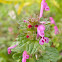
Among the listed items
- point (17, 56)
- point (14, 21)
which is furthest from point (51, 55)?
point (14, 21)

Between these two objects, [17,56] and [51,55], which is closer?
[17,56]

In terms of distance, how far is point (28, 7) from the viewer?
11.7ft

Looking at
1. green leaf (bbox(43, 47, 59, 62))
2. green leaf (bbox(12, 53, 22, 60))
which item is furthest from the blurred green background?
green leaf (bbox(12, 53, 22, 60))

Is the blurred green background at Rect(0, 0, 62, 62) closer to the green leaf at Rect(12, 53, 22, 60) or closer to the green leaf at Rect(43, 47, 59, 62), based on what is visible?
the green leaf at Rect(43, 47, 59, 62)

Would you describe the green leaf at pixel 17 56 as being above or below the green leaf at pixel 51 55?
above

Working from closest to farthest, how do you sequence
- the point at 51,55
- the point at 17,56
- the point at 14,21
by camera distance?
the point at 17,56, the point at 51,55, the point at 14,21

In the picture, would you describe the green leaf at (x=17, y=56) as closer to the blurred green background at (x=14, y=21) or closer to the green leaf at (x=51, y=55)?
the green leaf at (x=51, y=55)

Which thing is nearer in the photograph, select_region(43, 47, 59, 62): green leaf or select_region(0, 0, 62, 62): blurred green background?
select_region(43, 47, 59, 62): green leaf

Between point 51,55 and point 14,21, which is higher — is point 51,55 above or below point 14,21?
below

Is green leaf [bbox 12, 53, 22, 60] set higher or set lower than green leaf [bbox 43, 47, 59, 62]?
higher

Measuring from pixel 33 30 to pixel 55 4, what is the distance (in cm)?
165

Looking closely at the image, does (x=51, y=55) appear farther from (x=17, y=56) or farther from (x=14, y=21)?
(x=14, y=21)

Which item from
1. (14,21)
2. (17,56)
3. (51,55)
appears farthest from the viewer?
(14,21)

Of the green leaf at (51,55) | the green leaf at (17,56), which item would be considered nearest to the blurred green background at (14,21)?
the green leaf at (51,55)
